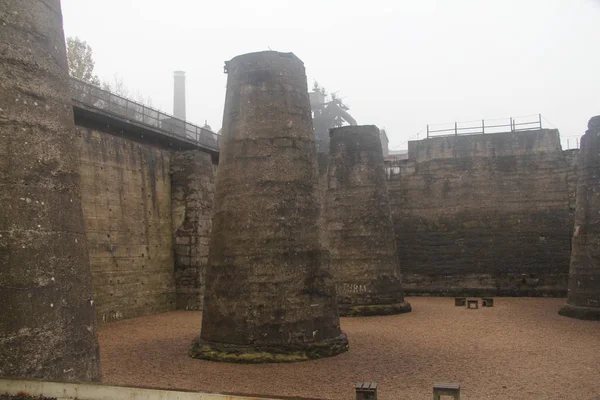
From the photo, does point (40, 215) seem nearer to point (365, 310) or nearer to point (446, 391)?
point (446, 391)

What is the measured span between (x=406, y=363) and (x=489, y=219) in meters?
14.2

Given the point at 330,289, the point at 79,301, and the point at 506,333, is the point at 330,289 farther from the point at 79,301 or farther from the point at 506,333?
the point at 79,301

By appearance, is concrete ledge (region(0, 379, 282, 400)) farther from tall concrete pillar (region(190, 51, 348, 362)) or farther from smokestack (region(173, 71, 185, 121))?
smokestack (region(173, 71, 185, 121))

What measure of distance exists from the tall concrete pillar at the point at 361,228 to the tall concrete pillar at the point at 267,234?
5831mm

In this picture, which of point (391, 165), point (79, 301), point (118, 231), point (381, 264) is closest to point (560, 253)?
point (391, 165)

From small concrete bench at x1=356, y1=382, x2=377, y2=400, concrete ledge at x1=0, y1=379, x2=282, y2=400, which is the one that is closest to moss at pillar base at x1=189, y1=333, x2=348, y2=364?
small concrete bench at x1=356, y1=382, x2=377, y2=400

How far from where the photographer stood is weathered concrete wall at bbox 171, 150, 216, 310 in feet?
56.1

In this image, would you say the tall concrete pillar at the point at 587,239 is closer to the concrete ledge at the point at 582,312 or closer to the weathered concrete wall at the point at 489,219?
the concrete ledge at the point at 582,312

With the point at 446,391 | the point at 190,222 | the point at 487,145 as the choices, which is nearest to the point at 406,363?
the point at 446,391

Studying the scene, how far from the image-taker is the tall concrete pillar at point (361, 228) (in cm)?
1534

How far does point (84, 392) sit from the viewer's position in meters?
3.69

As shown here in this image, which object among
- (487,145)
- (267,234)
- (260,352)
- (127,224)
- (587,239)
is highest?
(487,145)

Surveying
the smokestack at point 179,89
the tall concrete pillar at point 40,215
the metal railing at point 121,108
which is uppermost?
the smokestack at point 179,89

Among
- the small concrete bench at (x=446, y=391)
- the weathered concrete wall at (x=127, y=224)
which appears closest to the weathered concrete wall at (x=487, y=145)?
the weathered concrete wall at (x=127, y=224)
